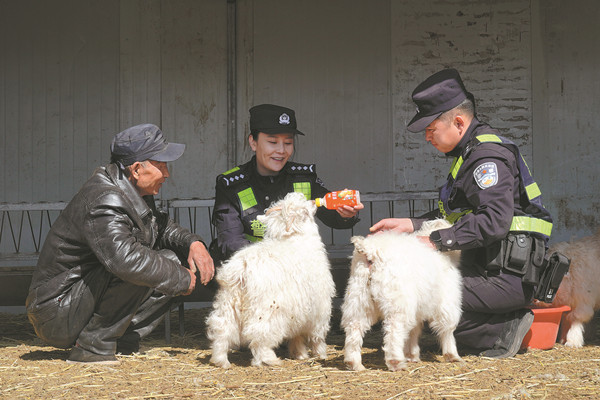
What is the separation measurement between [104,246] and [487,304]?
2617 mm

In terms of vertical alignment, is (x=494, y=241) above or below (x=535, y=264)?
above

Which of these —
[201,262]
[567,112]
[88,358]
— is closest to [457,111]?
[201,262]

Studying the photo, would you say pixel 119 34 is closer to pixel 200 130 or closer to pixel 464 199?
pixel 200 130

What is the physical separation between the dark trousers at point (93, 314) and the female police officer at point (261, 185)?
0.93 m

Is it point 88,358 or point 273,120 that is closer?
point 88,358

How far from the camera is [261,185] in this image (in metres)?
5.88

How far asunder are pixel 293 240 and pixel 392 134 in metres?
3.81

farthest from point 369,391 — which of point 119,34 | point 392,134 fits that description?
point 119,34

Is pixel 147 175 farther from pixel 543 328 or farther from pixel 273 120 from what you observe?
pixel 543 328

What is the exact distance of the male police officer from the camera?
487 cm

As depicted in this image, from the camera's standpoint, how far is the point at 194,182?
8344mm

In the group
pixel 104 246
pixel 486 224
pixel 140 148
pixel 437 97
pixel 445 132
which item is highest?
pixel 437 97

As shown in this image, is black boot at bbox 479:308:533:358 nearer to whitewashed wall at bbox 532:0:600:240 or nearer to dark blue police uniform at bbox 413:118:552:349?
dark blue police uniform at bbox 413:118:552:349

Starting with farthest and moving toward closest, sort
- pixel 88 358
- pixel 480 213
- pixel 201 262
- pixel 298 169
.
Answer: pixel 298 169, pixel 201 262, pixel 88 358, pixel 480 213
